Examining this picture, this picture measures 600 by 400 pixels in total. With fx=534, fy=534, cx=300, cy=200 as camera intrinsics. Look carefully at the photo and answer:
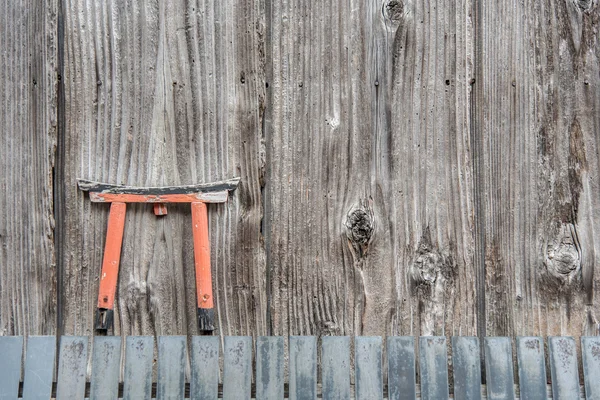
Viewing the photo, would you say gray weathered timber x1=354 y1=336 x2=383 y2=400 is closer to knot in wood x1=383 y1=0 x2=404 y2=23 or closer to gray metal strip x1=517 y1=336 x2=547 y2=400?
gray metal strip x1=517 y1=336 x2=547 y2=400

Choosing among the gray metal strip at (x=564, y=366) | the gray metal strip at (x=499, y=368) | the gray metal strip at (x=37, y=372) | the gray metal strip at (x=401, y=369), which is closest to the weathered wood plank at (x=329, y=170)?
the gray metal strip at (x=401, y=369)

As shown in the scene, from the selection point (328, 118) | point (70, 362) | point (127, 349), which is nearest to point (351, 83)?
point (328, 118)

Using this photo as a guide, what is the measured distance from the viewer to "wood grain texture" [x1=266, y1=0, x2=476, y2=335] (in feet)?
4.88

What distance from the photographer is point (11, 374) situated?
1.33 metres

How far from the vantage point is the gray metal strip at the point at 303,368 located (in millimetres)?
1337

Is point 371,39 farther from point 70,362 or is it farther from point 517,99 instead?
point 70,362

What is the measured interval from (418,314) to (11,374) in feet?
3.50

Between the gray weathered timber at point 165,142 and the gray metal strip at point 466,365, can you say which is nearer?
the gray metal strip at point 466,365

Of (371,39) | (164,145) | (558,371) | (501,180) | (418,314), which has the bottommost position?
(558,371)

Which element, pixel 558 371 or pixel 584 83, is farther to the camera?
pixel 584 83

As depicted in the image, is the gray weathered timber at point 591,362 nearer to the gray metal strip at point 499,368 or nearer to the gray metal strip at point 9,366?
the gray metal strip at point 499,368

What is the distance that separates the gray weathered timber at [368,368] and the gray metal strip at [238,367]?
0.28m

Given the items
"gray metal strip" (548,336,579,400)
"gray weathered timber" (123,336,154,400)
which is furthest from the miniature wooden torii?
"gray metal strip" (548,336,579,400)

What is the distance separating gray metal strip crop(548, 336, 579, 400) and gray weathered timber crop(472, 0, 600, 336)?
110mm
